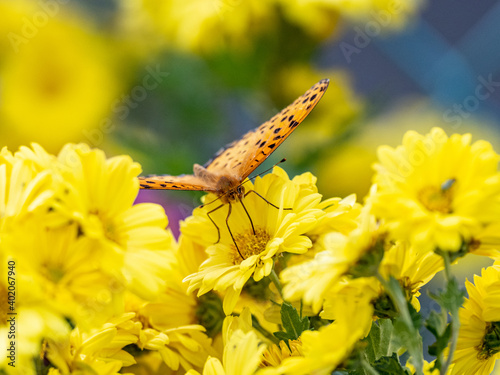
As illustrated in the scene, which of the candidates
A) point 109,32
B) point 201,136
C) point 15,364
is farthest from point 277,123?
point 109,32

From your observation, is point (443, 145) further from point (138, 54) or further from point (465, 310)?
point (138, 54)

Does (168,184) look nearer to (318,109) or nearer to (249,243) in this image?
(249,243)

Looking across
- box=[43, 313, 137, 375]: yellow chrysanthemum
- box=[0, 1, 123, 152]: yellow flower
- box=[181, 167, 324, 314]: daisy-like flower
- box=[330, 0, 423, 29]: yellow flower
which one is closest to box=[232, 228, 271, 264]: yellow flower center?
box=[181, 167, 324, 314]: daisy-like flower

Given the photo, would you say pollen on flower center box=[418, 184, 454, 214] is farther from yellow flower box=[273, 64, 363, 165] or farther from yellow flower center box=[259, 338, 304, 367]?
yellow flower box=[273, 64, 363, 165]

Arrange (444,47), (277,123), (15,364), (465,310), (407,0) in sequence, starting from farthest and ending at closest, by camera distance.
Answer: (444,47)
(407,0)
(277,123)
(465,310)
(15,364)

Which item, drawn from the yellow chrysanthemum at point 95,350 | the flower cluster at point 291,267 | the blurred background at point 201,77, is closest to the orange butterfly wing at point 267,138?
the flower cluster at point 291,267

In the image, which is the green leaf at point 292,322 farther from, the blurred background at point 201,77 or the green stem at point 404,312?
the blurred background at point 201,77

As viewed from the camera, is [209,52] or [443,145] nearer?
[443,145]
